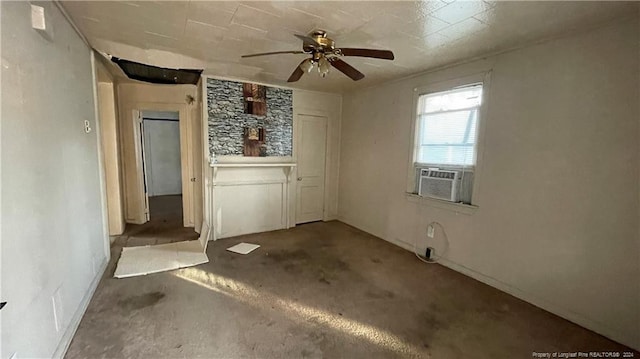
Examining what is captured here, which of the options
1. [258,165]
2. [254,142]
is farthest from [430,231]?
[254,142]

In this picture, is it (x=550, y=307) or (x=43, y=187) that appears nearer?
(x=43, y=187)

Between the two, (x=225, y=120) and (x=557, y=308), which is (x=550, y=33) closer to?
(x=557, y=308)

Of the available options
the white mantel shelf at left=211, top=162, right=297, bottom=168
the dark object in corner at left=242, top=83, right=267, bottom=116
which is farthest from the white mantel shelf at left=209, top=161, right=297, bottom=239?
the dark object in corner at left=242, top=83, right=267, bottom=116

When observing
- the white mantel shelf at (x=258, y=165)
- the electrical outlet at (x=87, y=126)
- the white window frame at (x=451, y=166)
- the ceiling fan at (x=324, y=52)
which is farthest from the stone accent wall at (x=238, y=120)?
the white window frame at (x=451, y=166)

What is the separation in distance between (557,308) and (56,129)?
412cm

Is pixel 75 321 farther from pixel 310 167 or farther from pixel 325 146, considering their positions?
Answer: pixel 325 146

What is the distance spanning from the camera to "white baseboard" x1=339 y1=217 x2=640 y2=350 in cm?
205

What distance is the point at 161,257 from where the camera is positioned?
3.32 meters

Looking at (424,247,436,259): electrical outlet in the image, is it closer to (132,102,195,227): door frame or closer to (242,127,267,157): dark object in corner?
(242,127,267,157): dark object in corner

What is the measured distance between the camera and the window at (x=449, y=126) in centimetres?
302

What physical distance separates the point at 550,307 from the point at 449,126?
1.98 m

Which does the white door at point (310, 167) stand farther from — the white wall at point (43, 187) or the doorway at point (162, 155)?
the doorway at point (162, 155)

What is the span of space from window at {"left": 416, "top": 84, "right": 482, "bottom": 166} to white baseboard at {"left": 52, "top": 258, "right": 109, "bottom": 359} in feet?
12.1

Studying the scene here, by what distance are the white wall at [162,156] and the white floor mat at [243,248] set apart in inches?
182
